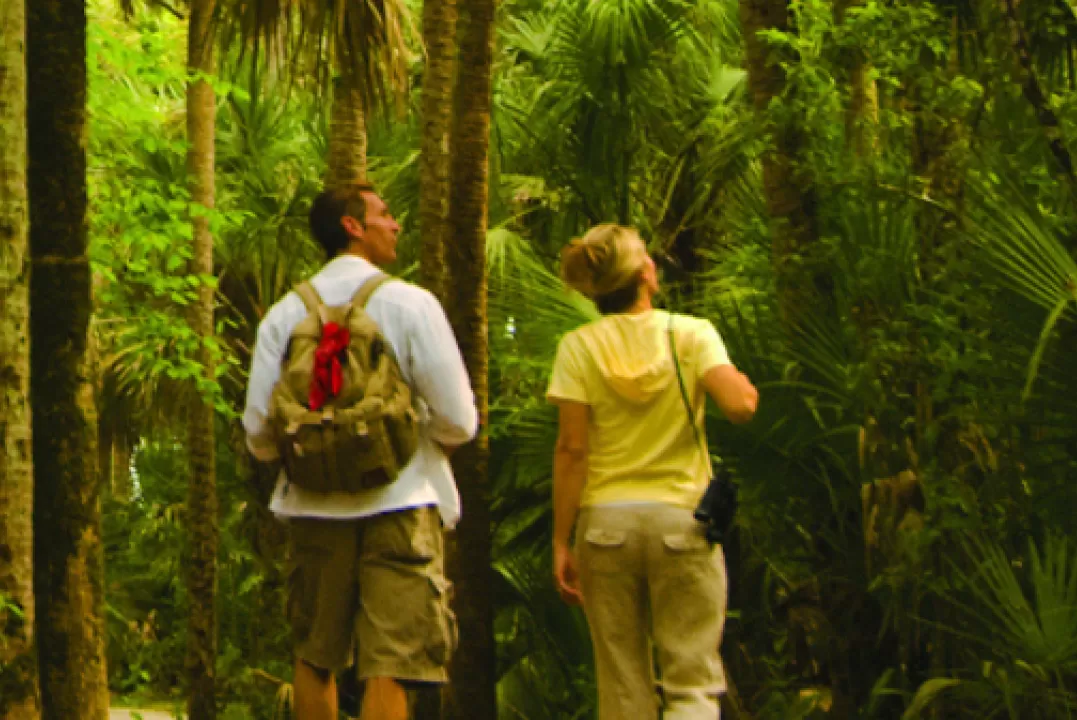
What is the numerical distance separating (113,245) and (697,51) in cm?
577

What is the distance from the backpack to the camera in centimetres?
510

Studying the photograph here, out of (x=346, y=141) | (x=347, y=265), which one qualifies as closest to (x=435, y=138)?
(x=346, y=141)

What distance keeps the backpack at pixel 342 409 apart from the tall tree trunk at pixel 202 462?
11.8 metres

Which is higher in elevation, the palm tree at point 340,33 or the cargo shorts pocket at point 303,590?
the palm tree at point 340,33

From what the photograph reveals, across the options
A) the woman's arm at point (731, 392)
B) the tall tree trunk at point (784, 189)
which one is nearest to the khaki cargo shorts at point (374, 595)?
the woman's arm at point (731, 392)

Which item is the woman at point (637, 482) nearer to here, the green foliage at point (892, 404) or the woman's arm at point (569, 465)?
the woman's arm at point (569, 465)

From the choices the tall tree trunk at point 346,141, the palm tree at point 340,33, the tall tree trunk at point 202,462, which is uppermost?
the palm tree at point 340,33

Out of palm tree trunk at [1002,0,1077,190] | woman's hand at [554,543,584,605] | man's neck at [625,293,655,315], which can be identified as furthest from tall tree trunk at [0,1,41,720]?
palm tree trunk at [1002,0,1077,190]

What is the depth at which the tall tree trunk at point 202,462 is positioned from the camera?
17297mm

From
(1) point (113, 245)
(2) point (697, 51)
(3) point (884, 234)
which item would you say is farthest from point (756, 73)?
(2) point (697, 51)

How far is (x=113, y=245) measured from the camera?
1313cm

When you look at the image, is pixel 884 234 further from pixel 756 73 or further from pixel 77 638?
pixel 77 638

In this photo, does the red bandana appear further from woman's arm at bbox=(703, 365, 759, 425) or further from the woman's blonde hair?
woman's arm at bbox=(703, 365, 759, 425)

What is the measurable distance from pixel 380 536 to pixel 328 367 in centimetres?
48
